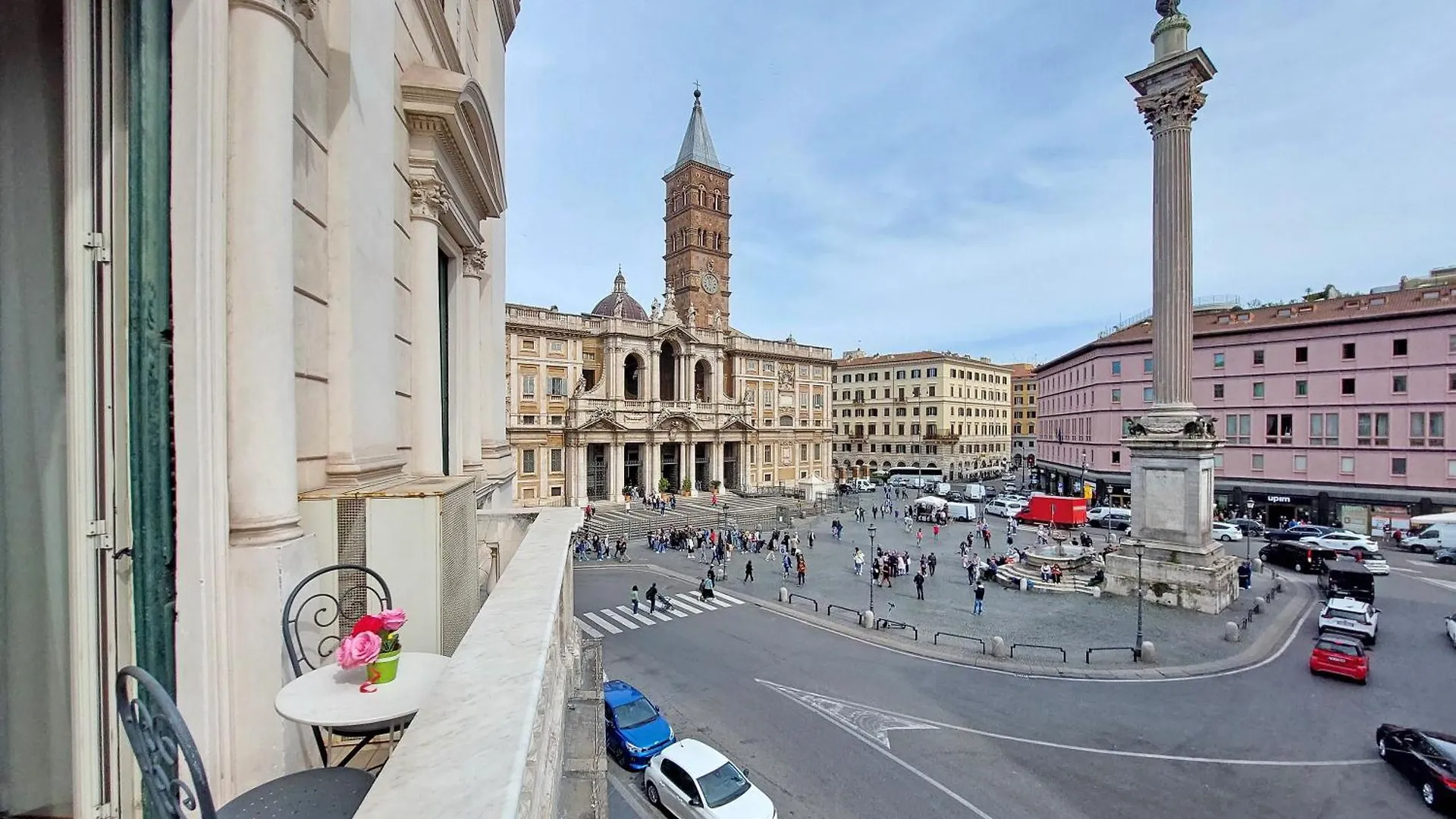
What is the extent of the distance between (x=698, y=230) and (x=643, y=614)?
48.7m

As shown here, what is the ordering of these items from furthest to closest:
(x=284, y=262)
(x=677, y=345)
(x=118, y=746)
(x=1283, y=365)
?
1. (x=677, y=345)
2. (x=1283, y=365)
3. (x=284, y=262)
4. (x=118, y=746)

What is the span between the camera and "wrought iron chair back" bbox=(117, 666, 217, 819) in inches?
59.6

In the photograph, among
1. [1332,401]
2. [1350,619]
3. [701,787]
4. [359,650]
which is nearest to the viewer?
[359,650]

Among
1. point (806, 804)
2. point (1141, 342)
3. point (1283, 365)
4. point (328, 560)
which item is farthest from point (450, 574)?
point (1141, 342)

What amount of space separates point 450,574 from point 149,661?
164cm

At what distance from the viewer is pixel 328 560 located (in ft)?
12.1

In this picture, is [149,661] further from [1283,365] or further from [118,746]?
[1283,365]

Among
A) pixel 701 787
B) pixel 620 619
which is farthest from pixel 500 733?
pixel 620 619

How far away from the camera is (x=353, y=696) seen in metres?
2.79

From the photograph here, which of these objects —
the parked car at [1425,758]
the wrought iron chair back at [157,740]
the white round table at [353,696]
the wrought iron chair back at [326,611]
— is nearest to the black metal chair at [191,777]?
the wrought iron chair back at [157,740]

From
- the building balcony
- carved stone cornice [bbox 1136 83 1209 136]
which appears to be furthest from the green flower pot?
carved stone cornice [bbox 1136 83 1209 136]

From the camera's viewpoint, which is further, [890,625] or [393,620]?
[890,625]

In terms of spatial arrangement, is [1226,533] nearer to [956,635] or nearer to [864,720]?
[956,635]

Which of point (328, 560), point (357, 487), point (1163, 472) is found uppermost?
point (357, 487)
